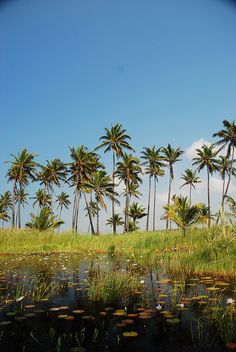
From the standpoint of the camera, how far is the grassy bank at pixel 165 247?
29.2ft

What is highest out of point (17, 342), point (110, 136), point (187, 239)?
point (110, 136)

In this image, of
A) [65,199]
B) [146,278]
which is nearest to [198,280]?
[146,278]

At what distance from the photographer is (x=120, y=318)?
4.64m

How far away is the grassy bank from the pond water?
5.46 feet

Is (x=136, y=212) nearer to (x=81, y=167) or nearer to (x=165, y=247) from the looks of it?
(x=81, y=167)

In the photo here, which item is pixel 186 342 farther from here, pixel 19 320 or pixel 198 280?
pixel 198 280

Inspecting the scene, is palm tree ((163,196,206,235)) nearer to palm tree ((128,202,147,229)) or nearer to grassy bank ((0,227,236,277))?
grassy bank ((0,227,236,277))

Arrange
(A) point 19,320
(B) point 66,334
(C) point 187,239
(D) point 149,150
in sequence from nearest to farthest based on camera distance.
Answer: (B) point 66,334, (A) point 19,320, (C) point 187,239, (D) point 149,150

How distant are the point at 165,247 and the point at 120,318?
41.7ft

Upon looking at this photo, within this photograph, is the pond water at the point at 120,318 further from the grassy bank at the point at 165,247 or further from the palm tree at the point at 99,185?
the palm tree at the point at 99,185

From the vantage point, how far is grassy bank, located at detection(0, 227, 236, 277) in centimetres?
891

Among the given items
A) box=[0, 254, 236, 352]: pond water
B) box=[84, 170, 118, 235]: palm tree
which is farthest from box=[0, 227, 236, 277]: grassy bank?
box=[84, 170, 118, 235]: palm tree

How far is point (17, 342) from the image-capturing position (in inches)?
150

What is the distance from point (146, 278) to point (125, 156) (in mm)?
41260
